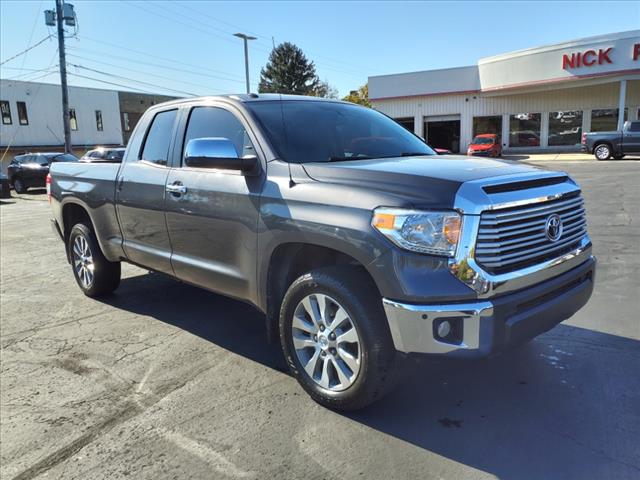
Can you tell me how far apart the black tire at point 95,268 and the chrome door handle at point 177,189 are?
5.88 feet

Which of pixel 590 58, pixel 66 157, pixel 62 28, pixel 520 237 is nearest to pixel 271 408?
pixel 520 237

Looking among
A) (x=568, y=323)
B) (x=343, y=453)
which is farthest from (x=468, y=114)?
(x=343, y=453)

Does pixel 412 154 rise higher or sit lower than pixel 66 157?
lower

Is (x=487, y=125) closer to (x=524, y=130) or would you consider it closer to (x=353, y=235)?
(x=524, y=130)

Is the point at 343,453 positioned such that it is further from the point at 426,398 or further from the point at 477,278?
the point at 477,278

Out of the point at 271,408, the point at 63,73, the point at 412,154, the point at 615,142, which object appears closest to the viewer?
the point at 271,408

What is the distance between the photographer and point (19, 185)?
21859mm

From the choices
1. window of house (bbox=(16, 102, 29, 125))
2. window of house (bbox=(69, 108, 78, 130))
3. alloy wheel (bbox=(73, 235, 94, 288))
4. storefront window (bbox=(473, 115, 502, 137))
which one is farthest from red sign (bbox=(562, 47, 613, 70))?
window of house (bbox=(16, 102, 29, 125))

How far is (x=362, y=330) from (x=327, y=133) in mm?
1722

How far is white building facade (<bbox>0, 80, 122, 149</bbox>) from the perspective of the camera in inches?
1423

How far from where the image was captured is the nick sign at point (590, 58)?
2777cm

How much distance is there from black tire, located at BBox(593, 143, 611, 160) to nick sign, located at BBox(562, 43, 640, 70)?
6831 mm

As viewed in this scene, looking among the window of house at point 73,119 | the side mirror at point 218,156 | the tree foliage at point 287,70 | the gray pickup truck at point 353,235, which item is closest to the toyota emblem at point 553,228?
the gray pickup truck at point 353,235

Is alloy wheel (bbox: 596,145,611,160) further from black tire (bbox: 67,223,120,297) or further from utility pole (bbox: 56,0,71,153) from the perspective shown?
utility pole (bbox: 56,0,71,153)
